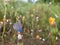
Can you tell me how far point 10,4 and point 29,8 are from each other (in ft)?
1.19

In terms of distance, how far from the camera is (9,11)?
3.21 meters

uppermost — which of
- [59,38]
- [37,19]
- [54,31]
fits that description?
[54,31]

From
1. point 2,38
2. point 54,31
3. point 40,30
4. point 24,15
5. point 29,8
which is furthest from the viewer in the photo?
point 29,8

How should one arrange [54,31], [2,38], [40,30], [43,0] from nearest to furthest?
[54,31] < [2,38] < [40,30] < [43,0]

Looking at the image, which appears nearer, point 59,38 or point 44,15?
point 59,38

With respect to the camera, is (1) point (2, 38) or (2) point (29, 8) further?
(2) point (29, 8)

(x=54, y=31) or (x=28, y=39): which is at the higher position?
(x=54, y=31)

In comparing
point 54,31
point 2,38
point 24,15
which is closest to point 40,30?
point 24,15

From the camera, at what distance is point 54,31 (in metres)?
1.33

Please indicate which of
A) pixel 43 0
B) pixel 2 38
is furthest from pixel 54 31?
pixel 43 0

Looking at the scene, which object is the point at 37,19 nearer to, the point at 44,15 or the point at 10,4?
the point at 44,15

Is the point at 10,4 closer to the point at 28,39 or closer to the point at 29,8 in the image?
the point at 29,8

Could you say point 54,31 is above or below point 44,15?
above

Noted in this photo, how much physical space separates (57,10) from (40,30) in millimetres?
813
